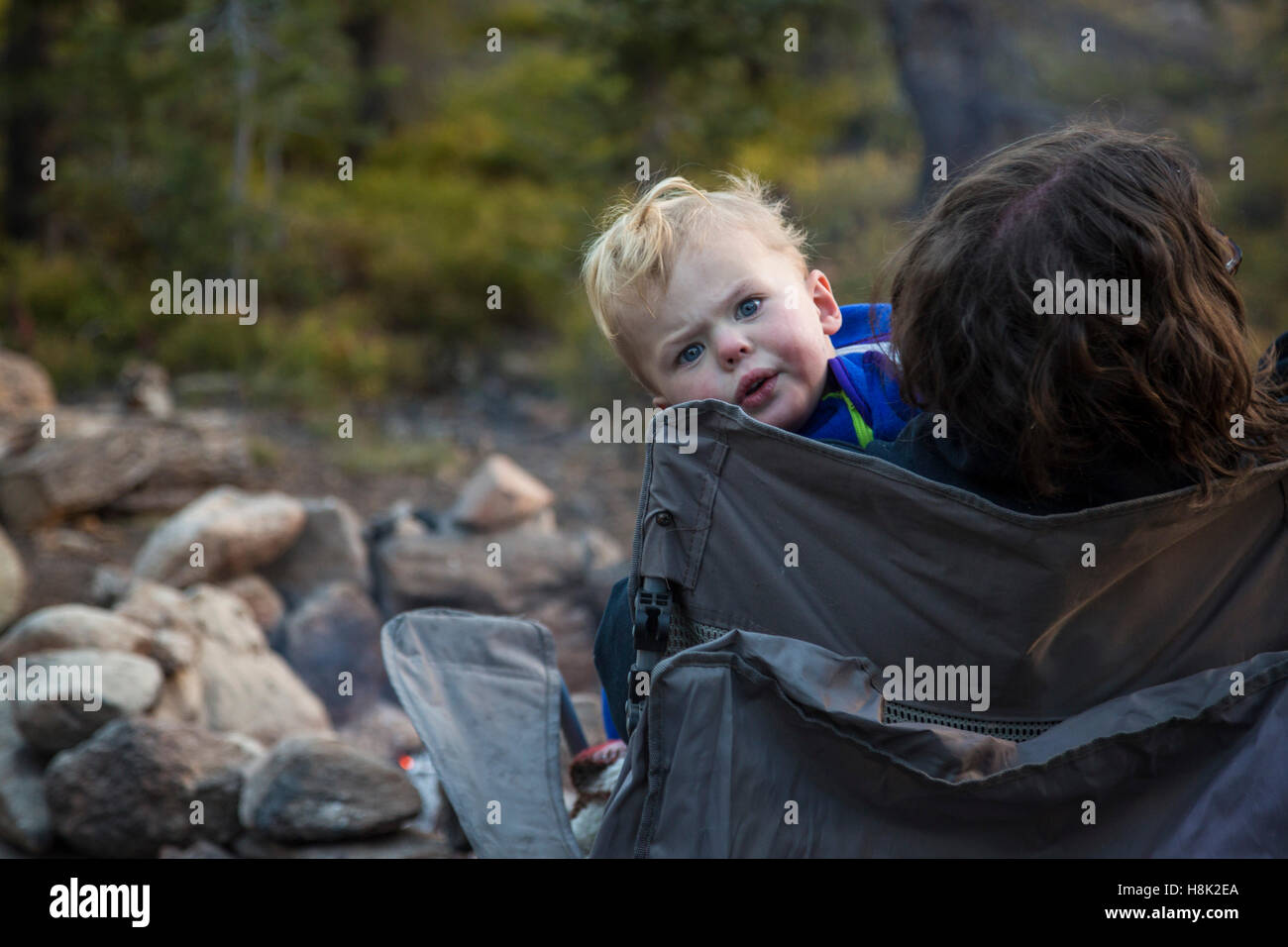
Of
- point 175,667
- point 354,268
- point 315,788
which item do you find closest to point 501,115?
point 354,268

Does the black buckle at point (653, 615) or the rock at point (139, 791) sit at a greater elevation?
the black buckle at point (653, 615)

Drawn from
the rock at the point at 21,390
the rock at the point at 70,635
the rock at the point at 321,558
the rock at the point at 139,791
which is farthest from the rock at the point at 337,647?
the rock at the point at 21,390

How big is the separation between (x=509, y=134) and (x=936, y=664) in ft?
34.1

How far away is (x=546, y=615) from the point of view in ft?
17.1

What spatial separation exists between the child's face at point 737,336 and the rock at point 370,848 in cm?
146

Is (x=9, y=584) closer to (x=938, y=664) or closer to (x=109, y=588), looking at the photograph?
(x=109, y=588)

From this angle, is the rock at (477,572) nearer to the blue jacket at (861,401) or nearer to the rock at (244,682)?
the rock at (244,682)

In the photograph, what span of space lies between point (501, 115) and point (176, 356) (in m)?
5.71

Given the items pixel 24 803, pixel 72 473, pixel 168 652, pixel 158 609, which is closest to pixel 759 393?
pixel 24 803

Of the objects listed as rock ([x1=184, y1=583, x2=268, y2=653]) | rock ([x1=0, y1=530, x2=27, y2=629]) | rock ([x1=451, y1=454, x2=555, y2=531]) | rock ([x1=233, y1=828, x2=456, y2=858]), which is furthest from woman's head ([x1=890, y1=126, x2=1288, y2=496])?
rock ([x1=0, y1=530, x2=27, y2=629])

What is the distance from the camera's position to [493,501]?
18.5 feet

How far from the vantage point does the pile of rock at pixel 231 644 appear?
3.14 metres

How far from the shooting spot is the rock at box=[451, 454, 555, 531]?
5.62 meters

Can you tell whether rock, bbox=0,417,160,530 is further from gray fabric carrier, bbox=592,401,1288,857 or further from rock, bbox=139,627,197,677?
gray fabric carrier, bbox=592,401,1288,857
